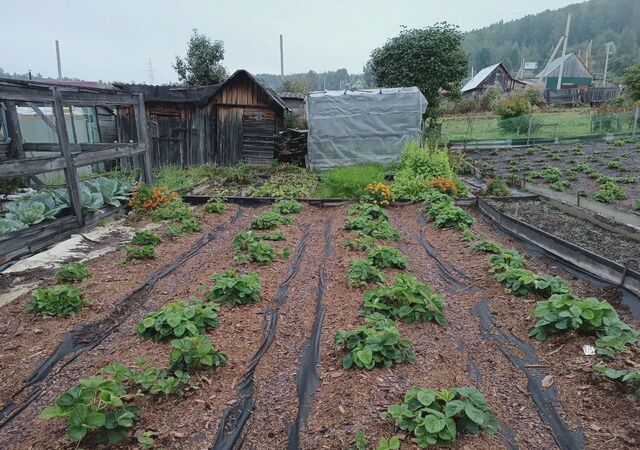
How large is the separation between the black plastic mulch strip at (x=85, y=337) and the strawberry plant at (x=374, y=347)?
7.12 ft

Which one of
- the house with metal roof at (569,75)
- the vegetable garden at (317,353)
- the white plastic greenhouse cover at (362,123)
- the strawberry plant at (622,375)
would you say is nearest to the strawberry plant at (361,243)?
the vegetable garden at (317,353)

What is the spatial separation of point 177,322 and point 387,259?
2.65 meters

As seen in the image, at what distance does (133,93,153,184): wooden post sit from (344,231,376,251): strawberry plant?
5.51m

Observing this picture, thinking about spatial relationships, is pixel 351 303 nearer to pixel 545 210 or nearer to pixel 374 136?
pixel 545 210

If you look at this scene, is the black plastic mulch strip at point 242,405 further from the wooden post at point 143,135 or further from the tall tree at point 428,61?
the tall tree at point 428,61

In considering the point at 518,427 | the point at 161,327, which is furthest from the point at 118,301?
the point at 518,427

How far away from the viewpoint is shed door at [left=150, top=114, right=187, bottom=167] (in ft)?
46.1

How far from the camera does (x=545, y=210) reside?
7.91m

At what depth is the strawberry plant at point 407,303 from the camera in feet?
12.0

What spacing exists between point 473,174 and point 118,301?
1128cm

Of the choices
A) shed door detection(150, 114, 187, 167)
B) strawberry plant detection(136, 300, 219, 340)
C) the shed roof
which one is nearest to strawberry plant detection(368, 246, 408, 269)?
strawberry plant detection(136, 300, 219, 340)

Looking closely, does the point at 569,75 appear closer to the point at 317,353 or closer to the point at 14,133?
the point at 14,133

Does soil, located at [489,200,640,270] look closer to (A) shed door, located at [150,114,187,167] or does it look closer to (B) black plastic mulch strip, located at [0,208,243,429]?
(B) black plastic mulch strip, located at [0,208,243,429]

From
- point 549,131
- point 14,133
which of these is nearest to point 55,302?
point 14,133
